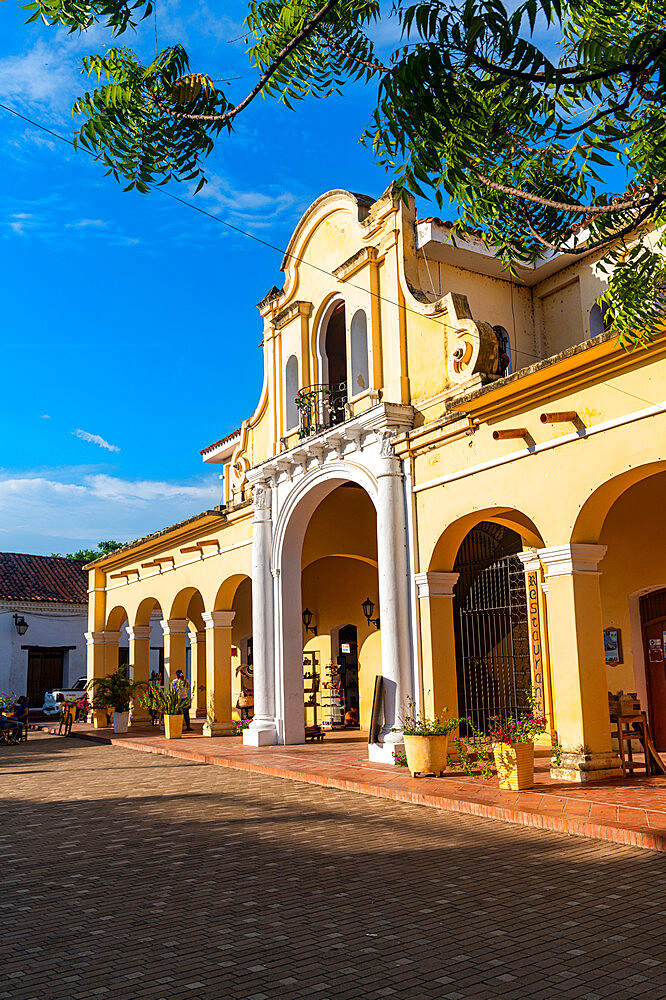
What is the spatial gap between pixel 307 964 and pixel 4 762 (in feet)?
44.7

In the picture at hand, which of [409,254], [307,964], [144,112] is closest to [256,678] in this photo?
[409,254]

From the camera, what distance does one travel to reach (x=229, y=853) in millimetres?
7590

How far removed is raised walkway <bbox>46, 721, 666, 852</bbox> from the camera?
25.6ft

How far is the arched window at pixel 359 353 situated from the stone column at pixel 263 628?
10.2ft

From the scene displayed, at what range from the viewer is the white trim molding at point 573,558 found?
1007 cm

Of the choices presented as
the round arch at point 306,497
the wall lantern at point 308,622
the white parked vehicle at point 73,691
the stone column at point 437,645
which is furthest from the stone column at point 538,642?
the white parked vehicle at point 73,691

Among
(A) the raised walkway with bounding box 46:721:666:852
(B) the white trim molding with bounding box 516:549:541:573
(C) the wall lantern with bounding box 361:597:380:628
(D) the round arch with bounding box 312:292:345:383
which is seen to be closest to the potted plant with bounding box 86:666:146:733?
(C) the wall lantern with bounding box 361:597:380:628

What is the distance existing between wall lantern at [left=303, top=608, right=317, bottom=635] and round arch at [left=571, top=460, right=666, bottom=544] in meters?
11.0

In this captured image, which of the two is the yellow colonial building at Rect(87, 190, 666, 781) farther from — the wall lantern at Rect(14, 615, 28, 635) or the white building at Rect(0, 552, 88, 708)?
the white building at Rect(0, 552, 88, 708)

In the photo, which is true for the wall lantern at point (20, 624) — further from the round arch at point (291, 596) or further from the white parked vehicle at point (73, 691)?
the round arch at point (291, 596)

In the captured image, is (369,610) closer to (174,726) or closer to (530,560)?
(174,726)

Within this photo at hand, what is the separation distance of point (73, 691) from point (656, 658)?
23938mm

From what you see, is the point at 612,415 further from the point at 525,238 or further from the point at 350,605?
the point at 350,605

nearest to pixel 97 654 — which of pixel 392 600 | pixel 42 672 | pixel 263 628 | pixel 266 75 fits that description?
pixel 42 672
